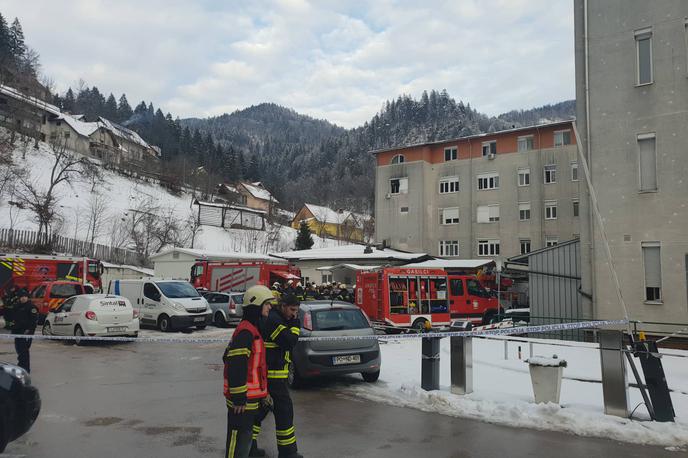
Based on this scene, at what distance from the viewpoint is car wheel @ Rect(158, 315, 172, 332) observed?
67.1ft

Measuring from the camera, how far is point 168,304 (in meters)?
20.5

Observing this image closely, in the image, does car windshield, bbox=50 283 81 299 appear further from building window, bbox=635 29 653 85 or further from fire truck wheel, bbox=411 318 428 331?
building window, bbox=635 29 653 85

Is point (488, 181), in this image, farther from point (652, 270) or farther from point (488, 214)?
point (652, 270)

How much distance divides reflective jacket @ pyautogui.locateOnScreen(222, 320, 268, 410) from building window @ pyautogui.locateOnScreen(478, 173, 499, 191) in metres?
42.1

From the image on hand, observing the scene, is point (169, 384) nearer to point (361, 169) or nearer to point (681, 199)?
point (681, 199)

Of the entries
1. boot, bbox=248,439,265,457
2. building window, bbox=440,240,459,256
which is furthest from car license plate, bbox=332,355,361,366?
building window, bbox=440,240,459,256

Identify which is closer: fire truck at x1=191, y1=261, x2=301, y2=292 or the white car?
the white car

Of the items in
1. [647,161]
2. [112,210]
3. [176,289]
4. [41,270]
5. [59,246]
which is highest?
[112,210]

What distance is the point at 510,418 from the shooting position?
7312 millimetres

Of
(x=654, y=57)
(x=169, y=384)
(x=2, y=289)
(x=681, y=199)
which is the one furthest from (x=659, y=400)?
(x=2, y=289)

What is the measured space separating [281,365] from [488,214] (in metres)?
41.6

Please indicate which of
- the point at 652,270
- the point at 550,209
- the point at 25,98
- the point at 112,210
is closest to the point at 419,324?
the point at 652,270

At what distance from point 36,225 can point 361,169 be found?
265 feet

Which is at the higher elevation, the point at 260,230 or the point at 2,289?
the point at 260,230
